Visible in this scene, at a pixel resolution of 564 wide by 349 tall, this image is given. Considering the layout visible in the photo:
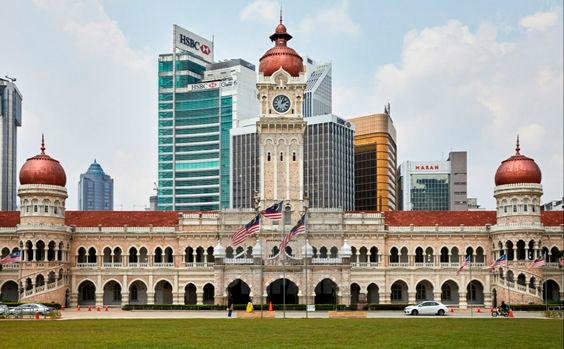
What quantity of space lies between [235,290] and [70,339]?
48686mm

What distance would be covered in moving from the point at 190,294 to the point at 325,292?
14520 millimetres

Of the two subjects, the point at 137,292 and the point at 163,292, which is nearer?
the point at 137,292

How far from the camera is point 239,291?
287ft

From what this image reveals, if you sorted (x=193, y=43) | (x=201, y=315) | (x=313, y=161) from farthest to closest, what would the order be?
(x=313, y=161) < (x=193, y=43) < (x=201, y=315)

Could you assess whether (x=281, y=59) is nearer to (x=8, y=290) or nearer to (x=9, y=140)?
(x=8, y=290)

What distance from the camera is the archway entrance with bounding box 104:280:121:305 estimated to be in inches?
3548

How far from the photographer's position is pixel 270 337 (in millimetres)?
40188

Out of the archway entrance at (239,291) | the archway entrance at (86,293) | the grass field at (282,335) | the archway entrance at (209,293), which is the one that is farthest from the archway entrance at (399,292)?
the grass field at (282,335)

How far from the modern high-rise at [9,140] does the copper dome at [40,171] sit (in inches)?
2754

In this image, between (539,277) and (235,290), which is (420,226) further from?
(235,290)

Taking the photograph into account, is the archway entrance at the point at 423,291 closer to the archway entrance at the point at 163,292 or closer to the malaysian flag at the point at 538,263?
the malaysian flag at the point at 538,263

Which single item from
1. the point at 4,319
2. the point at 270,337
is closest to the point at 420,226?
the point at 4,319

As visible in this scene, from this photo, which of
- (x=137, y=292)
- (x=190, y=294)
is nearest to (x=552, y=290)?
(x=190, y=294)

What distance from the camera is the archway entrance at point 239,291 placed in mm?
85750
